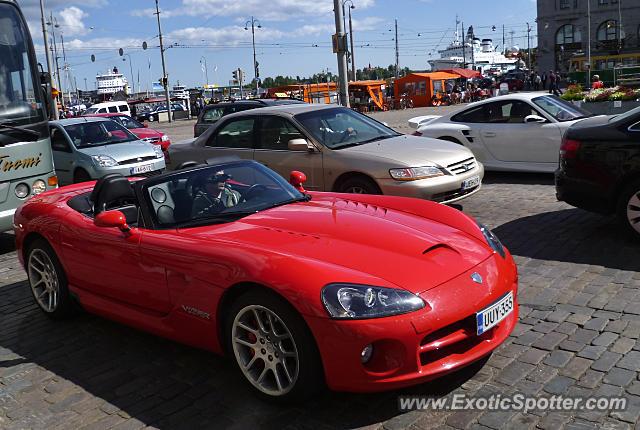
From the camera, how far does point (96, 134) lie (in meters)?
13.0

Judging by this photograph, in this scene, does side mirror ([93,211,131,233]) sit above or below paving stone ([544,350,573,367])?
above

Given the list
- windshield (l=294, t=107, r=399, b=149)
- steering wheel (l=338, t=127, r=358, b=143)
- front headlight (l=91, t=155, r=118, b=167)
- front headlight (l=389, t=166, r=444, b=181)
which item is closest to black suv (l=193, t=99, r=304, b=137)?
front headlight (l=91, t=155, r=118, b=167)

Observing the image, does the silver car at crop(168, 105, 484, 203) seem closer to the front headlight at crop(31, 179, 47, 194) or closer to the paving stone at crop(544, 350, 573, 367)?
the front headlight at crop(31, 179, 47, 194)

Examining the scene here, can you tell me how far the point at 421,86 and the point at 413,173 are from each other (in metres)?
38.1

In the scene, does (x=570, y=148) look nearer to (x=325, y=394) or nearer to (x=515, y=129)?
(x=515, y=129)

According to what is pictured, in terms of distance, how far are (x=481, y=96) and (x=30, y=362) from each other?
42.3 m

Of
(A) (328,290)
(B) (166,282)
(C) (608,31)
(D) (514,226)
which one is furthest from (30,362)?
(C) (608,31)

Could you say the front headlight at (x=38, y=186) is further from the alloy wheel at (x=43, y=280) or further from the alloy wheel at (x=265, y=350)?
the alloy wheel at (x=265, y=350)

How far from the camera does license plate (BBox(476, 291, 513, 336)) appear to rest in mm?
3424

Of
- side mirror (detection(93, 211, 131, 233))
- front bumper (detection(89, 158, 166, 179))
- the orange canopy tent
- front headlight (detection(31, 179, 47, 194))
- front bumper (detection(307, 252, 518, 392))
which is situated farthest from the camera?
the orange canopy tent

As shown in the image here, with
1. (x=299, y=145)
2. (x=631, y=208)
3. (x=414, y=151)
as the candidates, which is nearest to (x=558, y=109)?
(x=414, y=151)

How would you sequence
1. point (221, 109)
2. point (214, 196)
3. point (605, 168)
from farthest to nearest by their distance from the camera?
point (221, 109) → point (605, 168) → point (214, 196)

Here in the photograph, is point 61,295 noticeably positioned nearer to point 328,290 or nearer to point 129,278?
point 129,278

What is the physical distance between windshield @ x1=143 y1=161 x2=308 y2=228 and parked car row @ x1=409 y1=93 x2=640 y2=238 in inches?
130
